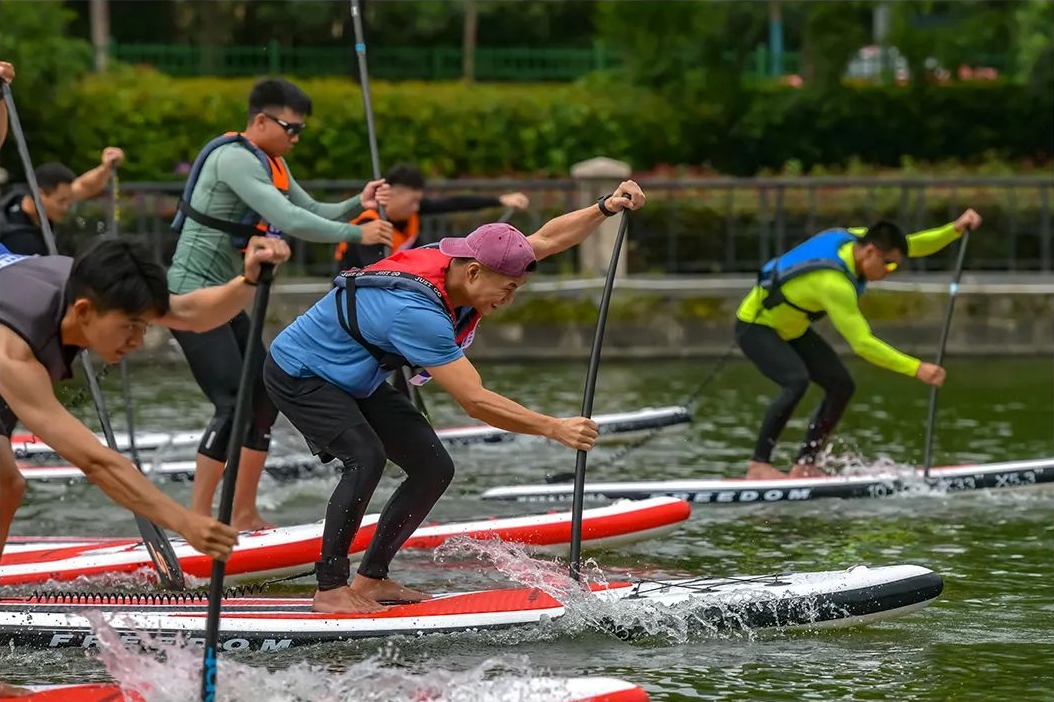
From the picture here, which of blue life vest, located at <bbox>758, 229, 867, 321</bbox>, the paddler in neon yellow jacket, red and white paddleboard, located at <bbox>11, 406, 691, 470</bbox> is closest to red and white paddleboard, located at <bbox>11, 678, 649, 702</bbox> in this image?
the paddler in neon yellow jacket

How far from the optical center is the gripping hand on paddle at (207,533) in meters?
5.29

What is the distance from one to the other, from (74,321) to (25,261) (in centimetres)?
41

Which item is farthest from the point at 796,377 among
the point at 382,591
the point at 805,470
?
the point at 382,591

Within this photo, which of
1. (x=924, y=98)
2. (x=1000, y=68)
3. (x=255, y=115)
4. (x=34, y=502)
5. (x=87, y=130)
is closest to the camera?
(x=255, y=115)

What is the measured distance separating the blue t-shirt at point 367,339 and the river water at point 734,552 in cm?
104

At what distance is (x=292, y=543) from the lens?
28.0ft

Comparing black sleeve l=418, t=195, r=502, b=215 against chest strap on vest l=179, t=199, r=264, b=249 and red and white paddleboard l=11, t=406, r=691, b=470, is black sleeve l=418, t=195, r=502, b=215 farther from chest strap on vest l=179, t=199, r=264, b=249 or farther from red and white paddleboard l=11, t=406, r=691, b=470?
chest strap on vest l=179, t=199, r=264, b=249

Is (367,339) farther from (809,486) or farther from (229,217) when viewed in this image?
(809,486)

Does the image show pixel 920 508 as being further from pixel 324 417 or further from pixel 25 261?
pixel 25 261

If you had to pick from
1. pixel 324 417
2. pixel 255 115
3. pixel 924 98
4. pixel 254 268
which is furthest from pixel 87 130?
pixel 254 268

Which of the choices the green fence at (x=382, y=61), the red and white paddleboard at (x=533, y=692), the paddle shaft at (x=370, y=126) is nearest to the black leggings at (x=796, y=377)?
the paddle shaft at (x=370, y=126)

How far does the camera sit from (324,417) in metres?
7.13

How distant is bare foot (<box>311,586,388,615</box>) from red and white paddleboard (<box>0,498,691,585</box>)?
0.58 metres

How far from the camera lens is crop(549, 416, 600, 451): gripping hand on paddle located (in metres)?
6.57
